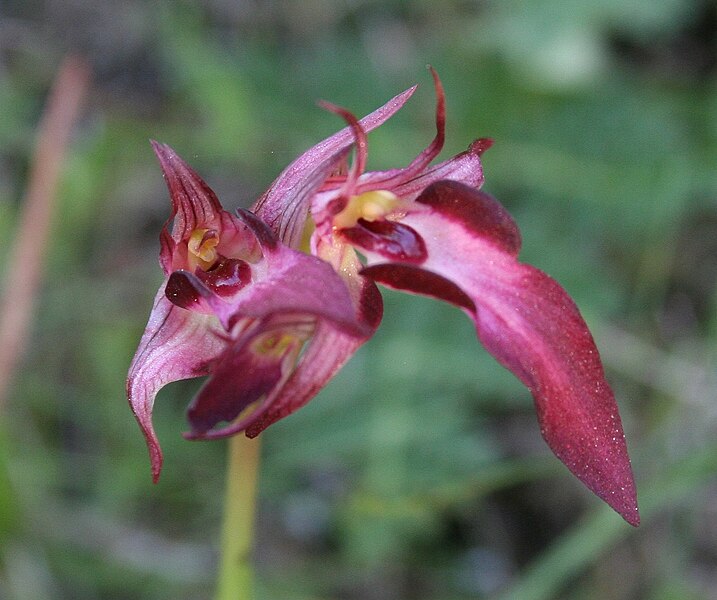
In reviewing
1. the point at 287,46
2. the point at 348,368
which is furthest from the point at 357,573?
the point at 287,46

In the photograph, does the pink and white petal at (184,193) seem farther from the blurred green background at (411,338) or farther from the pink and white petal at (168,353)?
the blurred green background at (411,338)

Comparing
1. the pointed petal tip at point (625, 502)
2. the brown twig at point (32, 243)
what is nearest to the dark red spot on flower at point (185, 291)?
the pointed petal tip at point (625, 502)

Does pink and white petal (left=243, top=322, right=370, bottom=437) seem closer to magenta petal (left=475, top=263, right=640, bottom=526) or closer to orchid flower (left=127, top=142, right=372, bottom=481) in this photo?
orchid flower (left=127, top=142, right=372, bottom=481)

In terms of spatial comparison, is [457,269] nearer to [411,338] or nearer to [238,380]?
[238,380]

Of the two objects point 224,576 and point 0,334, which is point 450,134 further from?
point 224,576

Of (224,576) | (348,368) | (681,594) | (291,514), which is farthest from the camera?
(291,514)

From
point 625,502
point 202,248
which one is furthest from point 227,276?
point 625,502

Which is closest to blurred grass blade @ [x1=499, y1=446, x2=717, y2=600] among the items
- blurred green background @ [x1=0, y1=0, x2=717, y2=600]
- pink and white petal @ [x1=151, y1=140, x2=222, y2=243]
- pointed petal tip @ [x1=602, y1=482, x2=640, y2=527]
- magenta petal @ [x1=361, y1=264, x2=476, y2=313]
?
blurred green background @ [x1=0, y1=0, x2=717, y2=600]

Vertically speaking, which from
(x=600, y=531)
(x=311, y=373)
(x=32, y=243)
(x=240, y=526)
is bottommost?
(x=600, y=531)
